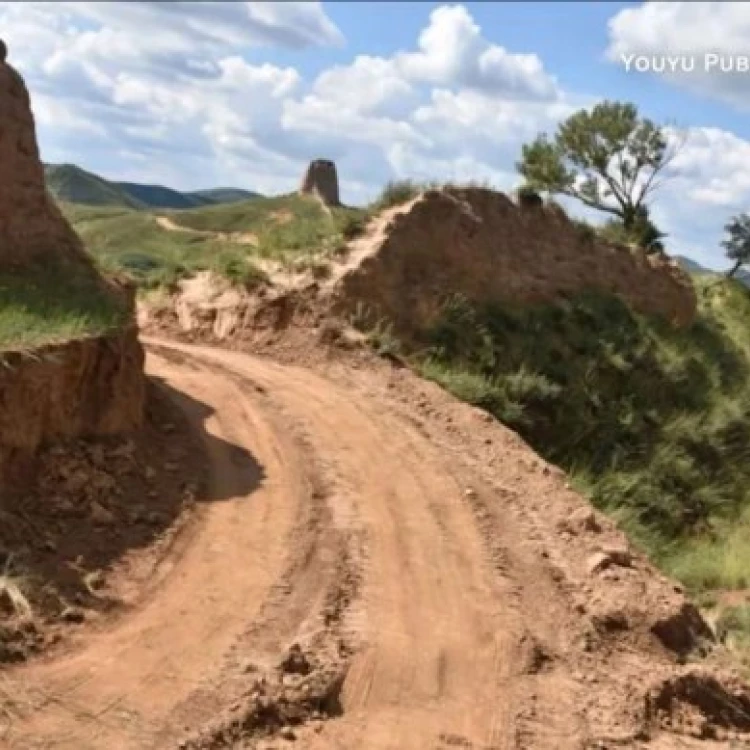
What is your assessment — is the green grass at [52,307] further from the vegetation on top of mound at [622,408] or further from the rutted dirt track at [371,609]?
the vegetation on top of mound at [622,408]

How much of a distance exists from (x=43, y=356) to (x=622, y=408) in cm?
1039

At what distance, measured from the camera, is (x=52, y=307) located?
8859 mm

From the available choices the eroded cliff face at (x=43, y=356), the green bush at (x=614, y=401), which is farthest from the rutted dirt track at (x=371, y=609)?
the green bush at (x=614, y=401)

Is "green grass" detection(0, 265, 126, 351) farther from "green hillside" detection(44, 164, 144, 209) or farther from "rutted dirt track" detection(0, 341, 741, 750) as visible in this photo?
"green hillside" detection(44, 164, 144, 209)

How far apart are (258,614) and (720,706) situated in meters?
3.29

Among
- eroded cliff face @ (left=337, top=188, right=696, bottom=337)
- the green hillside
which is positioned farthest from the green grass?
the green hillside

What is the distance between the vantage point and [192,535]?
8.16m

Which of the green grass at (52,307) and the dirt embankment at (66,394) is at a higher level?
the green grass at (52,307)

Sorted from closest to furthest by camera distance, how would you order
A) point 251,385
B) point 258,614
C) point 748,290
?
point 258,614
point 251,385
point 748,290

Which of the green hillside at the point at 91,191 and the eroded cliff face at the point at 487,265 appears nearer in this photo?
the eroded cliff face at the point at 487,265

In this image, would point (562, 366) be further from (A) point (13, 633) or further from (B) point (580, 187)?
(B) point (580, 187)

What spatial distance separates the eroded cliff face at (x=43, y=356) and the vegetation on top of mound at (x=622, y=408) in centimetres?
531

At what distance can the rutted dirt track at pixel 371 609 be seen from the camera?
6250 mm

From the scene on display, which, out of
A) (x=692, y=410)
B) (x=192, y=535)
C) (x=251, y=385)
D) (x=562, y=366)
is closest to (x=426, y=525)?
(x=192, y=535)
